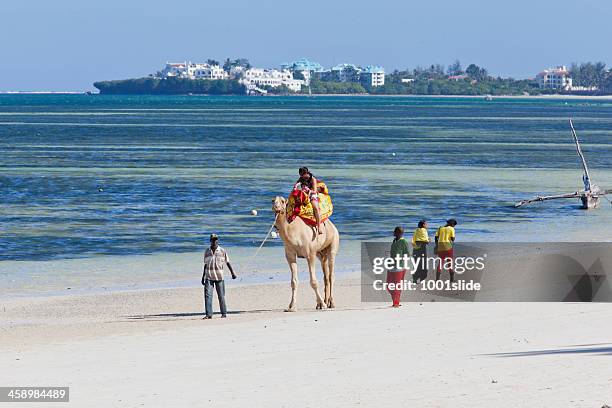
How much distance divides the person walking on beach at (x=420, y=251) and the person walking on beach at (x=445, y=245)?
0.92 ft

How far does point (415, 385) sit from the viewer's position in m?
14.6

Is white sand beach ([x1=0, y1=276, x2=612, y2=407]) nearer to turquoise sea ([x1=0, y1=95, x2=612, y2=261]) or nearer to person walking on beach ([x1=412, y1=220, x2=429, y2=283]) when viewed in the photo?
person walking on beach ([x1=412, y1=220, x2=429, y2=283])

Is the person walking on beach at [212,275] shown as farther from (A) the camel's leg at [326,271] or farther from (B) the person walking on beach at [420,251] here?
(B) the person walking on beach at [420,251]

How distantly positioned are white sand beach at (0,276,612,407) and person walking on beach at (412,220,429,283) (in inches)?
56.8

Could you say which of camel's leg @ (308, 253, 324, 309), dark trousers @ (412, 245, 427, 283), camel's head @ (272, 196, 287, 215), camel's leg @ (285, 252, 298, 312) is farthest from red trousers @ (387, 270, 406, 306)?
camel's head @ (272, 196, 287, 215)

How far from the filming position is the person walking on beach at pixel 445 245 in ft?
78.0

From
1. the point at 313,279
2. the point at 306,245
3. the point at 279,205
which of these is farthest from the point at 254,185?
the point at 279,205

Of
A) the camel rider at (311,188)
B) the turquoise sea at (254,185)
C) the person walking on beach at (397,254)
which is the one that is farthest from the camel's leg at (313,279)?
the turquoise sea at (254,185)

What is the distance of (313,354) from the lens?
17.0 meters

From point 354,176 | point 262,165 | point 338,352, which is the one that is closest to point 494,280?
point 338,352

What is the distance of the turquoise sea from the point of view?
123 feet

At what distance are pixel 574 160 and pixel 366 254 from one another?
1895 inches

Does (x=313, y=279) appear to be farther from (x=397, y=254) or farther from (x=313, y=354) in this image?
(x=313, y=354)

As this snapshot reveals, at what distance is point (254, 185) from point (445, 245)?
110 feet
